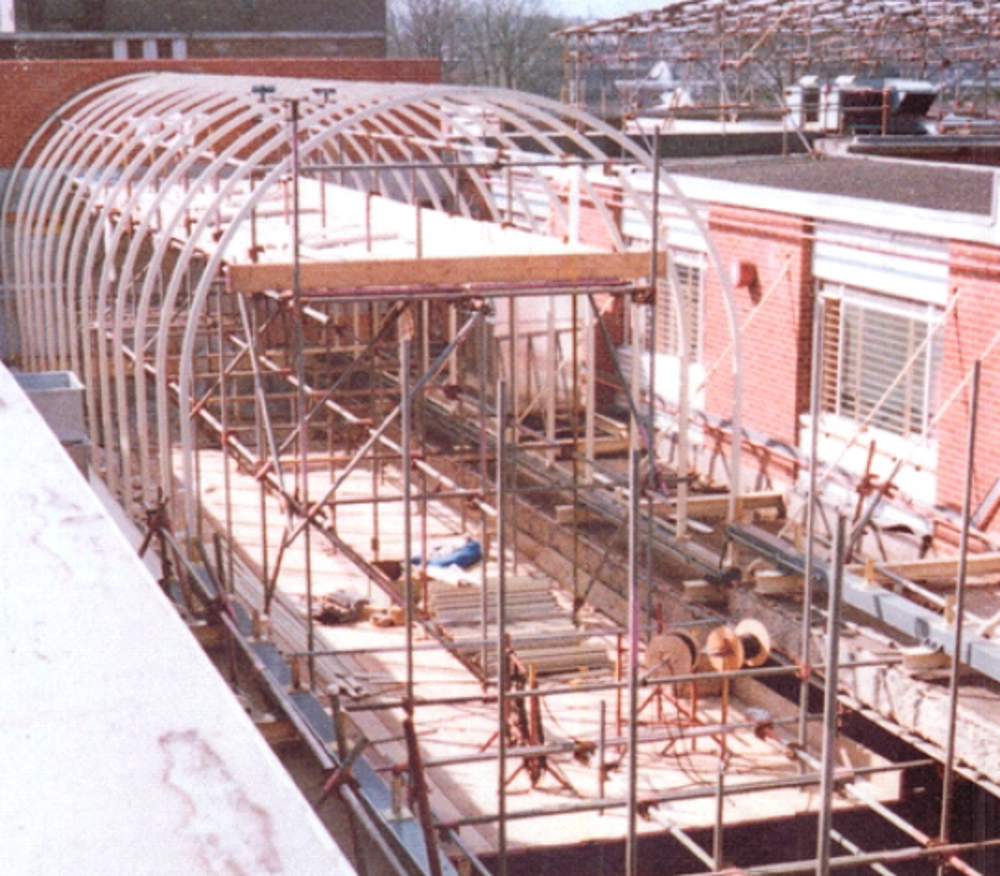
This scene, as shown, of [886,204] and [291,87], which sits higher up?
[291,87]

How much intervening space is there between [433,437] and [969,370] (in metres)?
9.85

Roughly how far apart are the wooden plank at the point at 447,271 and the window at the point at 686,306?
5821 millimetres

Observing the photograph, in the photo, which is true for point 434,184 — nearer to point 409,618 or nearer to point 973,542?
point 973,542

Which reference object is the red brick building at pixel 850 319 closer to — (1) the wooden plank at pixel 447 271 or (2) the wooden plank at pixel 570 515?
(1) the wooden plank at pixel 447 271

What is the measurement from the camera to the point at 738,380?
52.5 ft

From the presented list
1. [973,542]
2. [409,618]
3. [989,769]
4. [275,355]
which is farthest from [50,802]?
[275,355]

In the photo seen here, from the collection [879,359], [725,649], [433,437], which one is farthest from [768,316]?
[725,649]

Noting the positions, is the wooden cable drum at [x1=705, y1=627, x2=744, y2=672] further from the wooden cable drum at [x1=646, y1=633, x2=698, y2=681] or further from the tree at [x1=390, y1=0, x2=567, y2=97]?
the tree at [x1=390, y1=0, x2=567, y2=97]

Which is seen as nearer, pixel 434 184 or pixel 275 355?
pixel 275 355

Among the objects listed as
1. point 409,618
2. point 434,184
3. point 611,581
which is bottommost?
point 611,581

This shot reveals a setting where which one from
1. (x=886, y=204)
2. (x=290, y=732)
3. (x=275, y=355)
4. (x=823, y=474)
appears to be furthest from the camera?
(x=275, y=355)

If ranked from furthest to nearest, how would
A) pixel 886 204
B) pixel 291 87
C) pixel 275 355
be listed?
pixel 275 355 → pixel 291 87 → pixel 886 204

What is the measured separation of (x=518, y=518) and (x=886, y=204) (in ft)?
17.7

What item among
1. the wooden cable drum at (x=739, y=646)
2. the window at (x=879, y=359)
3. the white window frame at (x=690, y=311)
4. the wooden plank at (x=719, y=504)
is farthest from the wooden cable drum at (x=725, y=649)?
the white window frame at (x=690, y=311)
